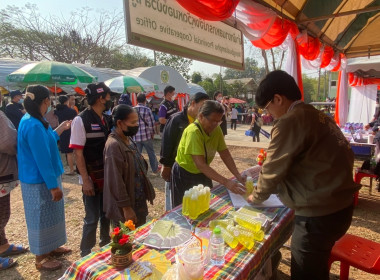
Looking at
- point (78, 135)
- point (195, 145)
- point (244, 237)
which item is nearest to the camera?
point (244, 237)

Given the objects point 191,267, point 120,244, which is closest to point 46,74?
point 120,244

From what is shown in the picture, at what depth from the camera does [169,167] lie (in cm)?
312

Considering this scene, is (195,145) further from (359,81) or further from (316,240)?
(359,81)

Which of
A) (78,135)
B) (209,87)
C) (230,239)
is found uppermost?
(209,87)

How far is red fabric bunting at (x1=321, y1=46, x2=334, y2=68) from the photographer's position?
5.70 metres

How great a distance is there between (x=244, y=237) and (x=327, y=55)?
5.78 m

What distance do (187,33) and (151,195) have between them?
5.04 ft

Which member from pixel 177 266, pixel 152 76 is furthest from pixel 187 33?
pixel 152 76

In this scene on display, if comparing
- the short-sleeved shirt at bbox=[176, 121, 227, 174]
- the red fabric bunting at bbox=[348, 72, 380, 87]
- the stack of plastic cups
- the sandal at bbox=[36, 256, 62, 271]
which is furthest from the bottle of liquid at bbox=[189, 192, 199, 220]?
the red fabric bunting at bbox=[348, 72, 380, 87]

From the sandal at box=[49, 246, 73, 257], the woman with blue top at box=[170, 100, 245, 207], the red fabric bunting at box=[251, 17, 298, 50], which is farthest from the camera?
the red fabric bunting at box=[251, 17, 298, 50]

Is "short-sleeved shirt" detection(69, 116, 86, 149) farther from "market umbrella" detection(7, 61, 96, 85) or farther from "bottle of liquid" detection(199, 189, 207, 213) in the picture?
"market umbrella" detection(7, 61, 96, 85)

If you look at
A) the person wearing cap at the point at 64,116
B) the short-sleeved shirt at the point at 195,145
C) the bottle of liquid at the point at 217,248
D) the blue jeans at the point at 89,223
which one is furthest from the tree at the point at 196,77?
the bottle of liquid at the point at 217,248

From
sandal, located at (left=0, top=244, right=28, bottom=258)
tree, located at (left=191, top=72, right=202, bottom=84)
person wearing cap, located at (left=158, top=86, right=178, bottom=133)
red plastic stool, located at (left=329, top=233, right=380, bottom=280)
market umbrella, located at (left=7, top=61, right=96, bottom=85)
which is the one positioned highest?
tree, located at (left=191, top=72, right=202, bottom=84)

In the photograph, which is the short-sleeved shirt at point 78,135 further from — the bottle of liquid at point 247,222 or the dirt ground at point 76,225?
the bottle of liquid at point 247,222
